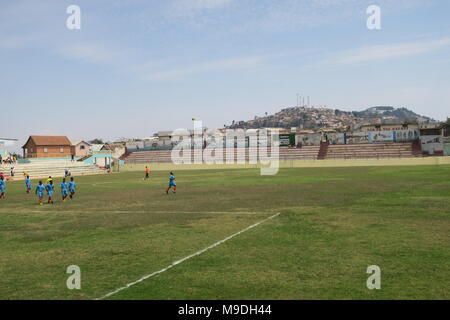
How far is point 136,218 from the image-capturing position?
17.4m

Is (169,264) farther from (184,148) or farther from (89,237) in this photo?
(184,148)

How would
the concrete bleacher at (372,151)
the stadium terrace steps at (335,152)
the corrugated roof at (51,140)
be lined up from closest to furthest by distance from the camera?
the concrete bleacher at (372,151)
the stadium terrace steps at (335,152)
the corrugated roof at (51,140)

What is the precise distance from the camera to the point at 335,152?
81.9 meters

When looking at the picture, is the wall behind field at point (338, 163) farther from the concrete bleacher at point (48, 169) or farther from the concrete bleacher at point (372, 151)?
the concrete bleacher at point (372, 151)

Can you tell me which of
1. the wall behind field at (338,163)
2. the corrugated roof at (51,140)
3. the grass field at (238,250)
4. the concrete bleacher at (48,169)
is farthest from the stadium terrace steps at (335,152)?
the grass field at (238,250)

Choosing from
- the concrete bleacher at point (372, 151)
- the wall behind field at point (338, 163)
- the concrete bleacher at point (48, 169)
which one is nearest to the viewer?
the concrete bleacher at point (48, 169)

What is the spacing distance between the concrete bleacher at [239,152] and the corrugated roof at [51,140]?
15655 millimetres

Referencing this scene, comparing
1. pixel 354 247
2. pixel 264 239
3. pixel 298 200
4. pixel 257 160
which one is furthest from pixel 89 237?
pixel 257 160

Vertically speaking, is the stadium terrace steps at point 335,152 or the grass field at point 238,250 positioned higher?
the stadium terrace steps at point 335,152

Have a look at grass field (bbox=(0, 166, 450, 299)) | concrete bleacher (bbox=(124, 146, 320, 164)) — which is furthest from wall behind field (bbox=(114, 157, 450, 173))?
grass field (bbox=(0, 166, 450, 299))

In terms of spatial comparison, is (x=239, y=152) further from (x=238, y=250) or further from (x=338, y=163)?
(x=238, y=250)

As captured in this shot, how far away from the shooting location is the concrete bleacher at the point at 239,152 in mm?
82500

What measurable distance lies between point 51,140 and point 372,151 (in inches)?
2862
